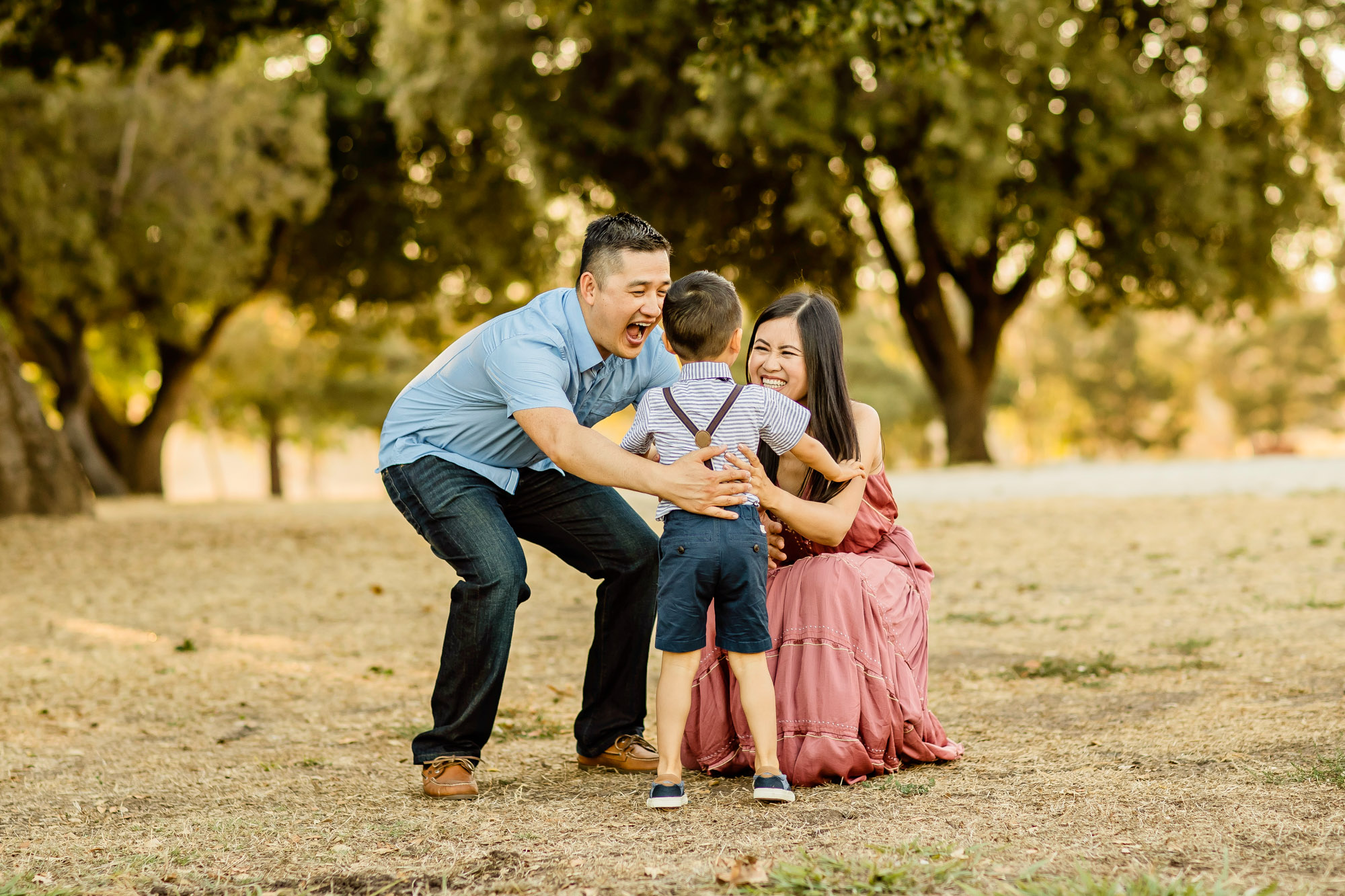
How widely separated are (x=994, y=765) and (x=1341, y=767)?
1.00m

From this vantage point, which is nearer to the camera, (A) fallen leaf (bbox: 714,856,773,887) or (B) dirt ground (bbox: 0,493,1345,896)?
(A) fallen leaf (bbox: 714,856,773,887)

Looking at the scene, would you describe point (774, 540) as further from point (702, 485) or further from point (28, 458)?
point (28, 458)

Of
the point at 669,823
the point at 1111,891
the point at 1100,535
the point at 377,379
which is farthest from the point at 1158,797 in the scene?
the point at 377,379

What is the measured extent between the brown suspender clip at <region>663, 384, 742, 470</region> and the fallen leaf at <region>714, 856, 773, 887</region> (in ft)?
3.79

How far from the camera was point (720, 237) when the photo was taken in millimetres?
21172

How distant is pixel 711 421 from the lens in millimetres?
3705

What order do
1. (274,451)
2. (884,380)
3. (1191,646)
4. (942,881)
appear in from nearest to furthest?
(942,881), (1191,646), (274,451), (884,380)

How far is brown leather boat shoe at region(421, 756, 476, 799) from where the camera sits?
3.87 meters

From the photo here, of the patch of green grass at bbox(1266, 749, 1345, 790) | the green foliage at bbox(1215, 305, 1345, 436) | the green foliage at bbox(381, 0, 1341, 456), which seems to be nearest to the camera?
the patch of green grass at bbox(1266, 749, 1345, 790)

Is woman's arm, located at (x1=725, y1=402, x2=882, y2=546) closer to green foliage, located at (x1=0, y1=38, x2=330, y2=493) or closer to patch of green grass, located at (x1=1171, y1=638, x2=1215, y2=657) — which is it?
patch of green grass, located at (x1=1171, y1=638, x2=1215, y2=657)

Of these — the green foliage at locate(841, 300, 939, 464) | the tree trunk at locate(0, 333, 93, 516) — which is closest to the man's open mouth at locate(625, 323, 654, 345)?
the tree trunk at locate(0, 333, 93, 516)

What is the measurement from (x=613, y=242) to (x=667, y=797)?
1.71m

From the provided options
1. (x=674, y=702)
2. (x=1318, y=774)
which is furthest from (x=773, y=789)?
(x=1318, y=774)

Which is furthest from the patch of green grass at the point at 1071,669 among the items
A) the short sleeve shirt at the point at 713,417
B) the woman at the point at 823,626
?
the short sleeve shirt at the point at 713,417
